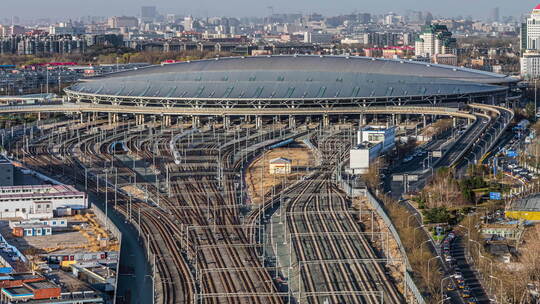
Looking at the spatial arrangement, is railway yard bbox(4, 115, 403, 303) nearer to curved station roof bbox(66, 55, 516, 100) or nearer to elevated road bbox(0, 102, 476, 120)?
elevated road bbox(0, 102, 476, 120)

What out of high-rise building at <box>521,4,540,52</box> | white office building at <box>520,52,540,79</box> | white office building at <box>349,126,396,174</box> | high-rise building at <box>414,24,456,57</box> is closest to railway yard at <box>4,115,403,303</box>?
white office building at <box>349,126,396,174</box>

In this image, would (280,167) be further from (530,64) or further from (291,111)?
(530,64)

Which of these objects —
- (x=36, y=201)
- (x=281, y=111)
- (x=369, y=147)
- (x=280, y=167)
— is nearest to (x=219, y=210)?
(x=36, y=201)

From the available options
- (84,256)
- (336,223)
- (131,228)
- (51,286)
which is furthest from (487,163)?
(51,286)

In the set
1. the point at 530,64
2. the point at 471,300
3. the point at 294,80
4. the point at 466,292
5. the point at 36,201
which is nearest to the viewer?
the point at 471,300

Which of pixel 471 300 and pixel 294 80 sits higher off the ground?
pixel 294 80

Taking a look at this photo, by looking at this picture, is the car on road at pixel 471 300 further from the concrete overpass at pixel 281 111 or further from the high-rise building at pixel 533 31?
the high-rise building at pixel 533 31

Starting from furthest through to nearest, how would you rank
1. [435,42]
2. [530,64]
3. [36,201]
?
1. [435,42]
2. [530,64]
3. [36,201]
